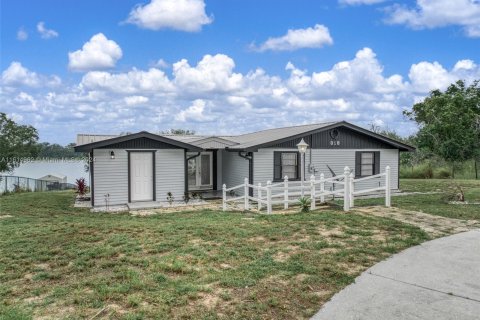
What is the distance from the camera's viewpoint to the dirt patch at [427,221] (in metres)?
8.11

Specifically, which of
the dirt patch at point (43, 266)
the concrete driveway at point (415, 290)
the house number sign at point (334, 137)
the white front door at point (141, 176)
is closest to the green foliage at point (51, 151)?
the white front door at point (141, 176)

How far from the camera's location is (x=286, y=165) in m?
15.8

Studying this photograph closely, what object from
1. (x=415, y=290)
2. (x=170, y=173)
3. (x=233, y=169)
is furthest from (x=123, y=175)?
(x=415, y=290)

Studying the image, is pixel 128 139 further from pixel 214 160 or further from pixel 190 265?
pixel 190 265

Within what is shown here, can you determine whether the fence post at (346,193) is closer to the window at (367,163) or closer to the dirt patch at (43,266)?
the window at (367,163)

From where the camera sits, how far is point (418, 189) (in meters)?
18.0

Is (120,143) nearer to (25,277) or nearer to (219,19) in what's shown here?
(219,19)

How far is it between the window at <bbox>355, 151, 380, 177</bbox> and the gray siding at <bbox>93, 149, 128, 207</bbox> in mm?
10002

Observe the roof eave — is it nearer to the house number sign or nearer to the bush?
the house number sign

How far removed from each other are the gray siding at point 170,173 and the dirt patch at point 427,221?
728cm

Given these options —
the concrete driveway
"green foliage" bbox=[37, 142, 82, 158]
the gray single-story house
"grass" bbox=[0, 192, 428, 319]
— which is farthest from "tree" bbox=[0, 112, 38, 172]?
the concrete driveway

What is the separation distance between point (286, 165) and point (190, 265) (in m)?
10.7

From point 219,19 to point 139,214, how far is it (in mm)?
10130

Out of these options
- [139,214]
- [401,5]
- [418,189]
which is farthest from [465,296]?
[418,189]
